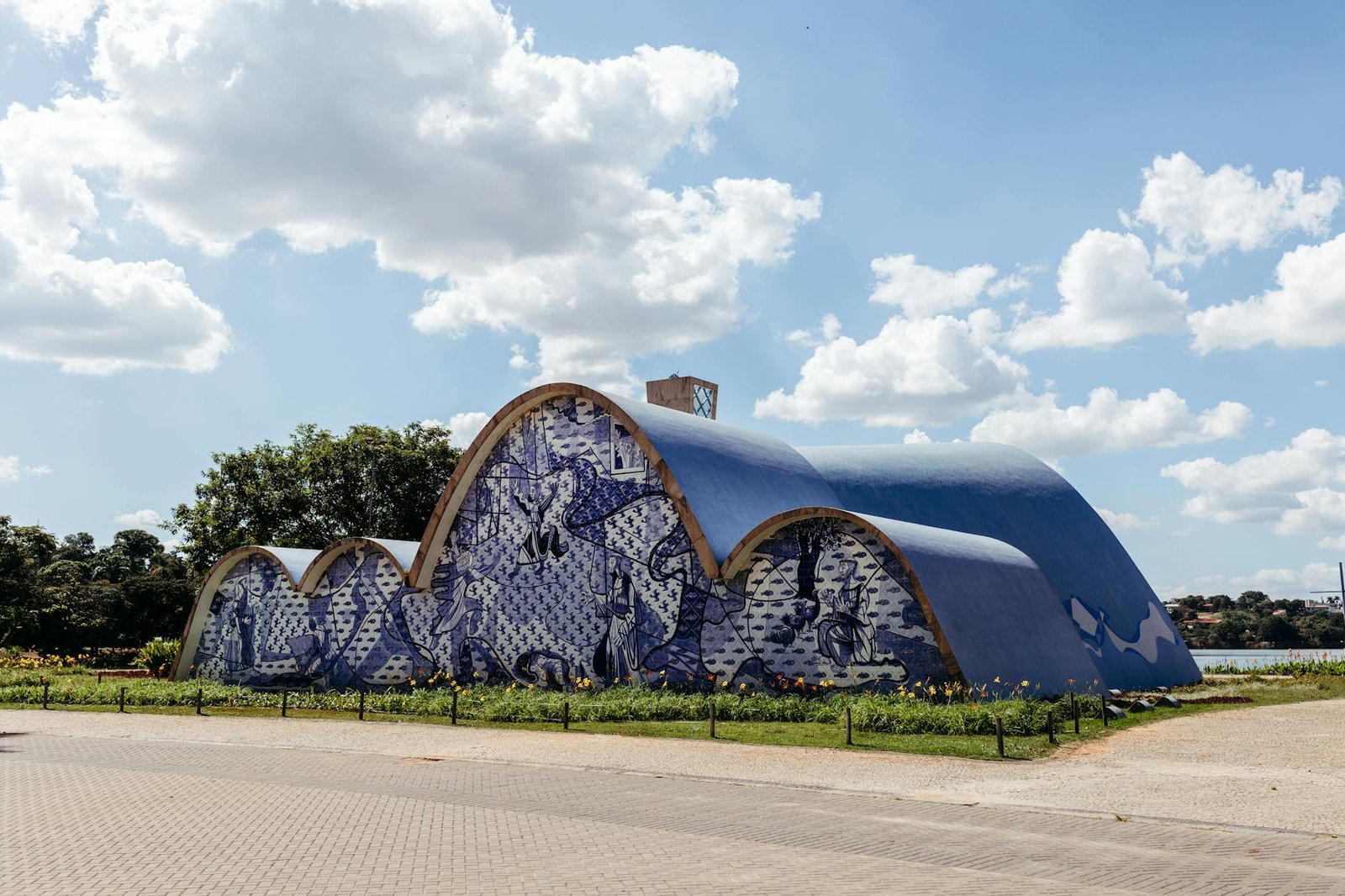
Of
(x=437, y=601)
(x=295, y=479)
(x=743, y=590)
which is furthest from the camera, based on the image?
(x=295, y=479)

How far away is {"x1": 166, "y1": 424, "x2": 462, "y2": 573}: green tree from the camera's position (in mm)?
40094

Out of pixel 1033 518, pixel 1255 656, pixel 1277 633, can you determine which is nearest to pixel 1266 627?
pixel 1277 633

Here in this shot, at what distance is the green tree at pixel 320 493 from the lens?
40.1 metres

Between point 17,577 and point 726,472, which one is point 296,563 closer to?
point 726,472

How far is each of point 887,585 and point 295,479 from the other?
28.4 meters

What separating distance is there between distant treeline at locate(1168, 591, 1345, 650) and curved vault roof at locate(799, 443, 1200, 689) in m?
17.9

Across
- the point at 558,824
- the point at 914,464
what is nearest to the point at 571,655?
the point at 914,464

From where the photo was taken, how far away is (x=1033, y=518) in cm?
2597

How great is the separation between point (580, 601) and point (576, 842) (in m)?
13.9

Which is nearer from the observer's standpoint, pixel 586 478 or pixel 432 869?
A: pixel 432 869

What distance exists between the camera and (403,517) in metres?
40.7

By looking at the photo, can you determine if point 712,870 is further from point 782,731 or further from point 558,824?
point 782,731

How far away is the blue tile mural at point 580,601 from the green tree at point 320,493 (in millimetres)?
12464

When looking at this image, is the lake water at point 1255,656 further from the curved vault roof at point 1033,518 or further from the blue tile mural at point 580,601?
the blue tile mural at point 580,601
